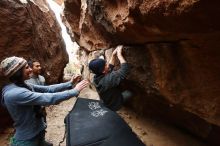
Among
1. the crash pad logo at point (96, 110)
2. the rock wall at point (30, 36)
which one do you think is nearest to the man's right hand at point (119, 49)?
the crash pad logo at point (96, 110)

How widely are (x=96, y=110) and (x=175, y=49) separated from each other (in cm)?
288

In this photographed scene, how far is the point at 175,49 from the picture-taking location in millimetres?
4199

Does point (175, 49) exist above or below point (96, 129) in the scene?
above

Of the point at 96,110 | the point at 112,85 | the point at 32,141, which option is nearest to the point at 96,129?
the point at 96,110

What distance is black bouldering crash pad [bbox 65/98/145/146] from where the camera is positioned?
17.0ft

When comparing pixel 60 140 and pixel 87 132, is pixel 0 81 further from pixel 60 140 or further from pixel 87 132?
pixel 87 132

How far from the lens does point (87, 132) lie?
18.0ft

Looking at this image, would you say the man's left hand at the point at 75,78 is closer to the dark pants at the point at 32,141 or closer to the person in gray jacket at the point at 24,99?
the person in gray jacket at the point at 24,99

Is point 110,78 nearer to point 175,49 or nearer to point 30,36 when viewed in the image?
point 175,49

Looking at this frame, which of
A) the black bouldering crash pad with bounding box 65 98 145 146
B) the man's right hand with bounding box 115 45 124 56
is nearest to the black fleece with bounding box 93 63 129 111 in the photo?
the man's right hand with bounding box 115 45 124 56

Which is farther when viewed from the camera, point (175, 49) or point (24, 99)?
point (175, 49)

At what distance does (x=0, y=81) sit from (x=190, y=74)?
4.52 meters

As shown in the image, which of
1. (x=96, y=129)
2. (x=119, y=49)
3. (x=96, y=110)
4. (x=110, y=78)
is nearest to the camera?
(x=110, y=78)

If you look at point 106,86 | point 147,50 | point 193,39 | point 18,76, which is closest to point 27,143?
point 18,76
